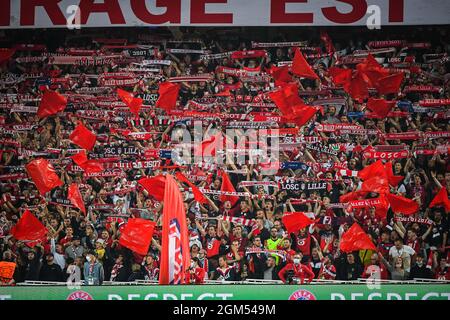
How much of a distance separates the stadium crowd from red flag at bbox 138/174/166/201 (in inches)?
3.3

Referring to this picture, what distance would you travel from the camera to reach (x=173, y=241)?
23.3ft

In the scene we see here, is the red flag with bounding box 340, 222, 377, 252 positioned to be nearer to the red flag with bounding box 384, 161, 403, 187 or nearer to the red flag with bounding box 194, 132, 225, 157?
the red flag with bounding box 384, 161, 403, 187

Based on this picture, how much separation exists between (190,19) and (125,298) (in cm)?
343

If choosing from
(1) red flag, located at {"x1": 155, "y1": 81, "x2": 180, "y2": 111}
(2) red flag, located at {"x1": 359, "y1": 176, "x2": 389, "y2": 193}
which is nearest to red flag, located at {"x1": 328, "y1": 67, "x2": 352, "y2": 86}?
(2) red flag, located at {"x1": 359, "y1": 176, "x2": 389, "y2": 193}

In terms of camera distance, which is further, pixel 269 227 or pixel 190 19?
pixel 190 19

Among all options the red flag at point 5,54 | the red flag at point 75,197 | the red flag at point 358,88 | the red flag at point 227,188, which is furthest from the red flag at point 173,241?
the red flag at point 5,54

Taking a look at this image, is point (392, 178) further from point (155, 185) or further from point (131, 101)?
point (131, 101)

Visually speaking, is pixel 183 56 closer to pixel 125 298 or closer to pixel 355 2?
pixel 355 2

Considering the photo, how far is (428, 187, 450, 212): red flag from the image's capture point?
8727 millimetres

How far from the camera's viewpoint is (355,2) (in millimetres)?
9438

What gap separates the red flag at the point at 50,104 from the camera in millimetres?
9477
